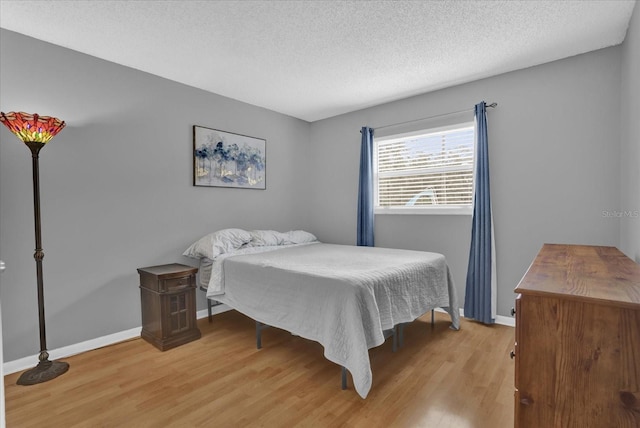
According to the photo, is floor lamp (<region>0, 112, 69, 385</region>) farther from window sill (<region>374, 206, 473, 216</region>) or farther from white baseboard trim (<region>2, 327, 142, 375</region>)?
window sill (<region>374, 206, 473, 216</region>)

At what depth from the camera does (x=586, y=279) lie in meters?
1.14

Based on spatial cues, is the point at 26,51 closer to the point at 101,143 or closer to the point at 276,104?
the point at 101,143

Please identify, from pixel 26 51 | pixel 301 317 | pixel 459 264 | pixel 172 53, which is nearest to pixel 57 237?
pixel 26 51

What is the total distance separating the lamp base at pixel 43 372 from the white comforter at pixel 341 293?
3.84ft

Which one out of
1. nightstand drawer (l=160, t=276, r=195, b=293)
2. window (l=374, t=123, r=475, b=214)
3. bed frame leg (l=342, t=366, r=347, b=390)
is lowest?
bed frame leg (l=342, t=366, r=347, b=390)

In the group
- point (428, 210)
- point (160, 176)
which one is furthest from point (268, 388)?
point (428, 210)

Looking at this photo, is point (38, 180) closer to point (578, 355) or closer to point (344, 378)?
point (344, 378)

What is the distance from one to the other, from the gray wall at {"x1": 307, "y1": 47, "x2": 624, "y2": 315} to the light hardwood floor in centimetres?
97

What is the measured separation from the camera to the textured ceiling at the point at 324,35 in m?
2.09

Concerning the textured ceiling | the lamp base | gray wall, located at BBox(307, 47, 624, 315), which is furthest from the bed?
the textured ceiling

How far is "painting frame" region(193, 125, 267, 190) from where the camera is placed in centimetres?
347

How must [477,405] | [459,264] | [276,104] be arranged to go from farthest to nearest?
[276,104] < [459,264] < [477,405]

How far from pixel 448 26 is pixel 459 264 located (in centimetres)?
231

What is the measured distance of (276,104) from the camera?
402 centimetres
